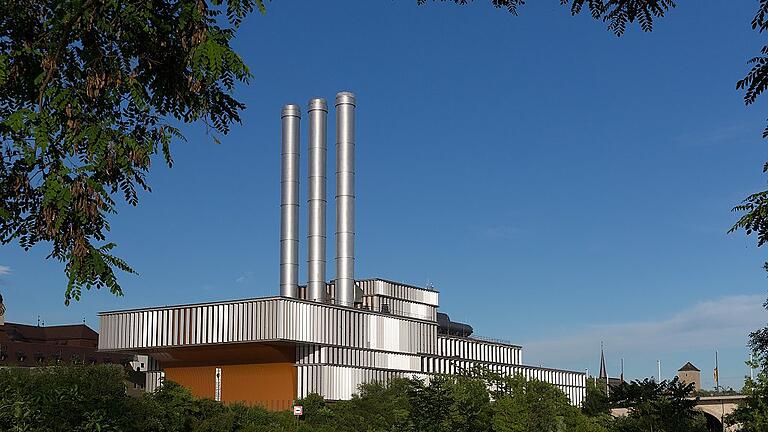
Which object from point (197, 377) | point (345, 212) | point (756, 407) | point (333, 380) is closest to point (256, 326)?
point (333, 380)

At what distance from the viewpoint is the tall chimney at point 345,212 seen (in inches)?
4291

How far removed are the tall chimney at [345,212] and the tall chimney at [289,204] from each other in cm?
487

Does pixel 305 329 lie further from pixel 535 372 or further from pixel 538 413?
pixel 538 413

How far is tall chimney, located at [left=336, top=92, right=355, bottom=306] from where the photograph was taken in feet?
358

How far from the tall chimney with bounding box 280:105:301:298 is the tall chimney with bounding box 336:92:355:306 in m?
4.87

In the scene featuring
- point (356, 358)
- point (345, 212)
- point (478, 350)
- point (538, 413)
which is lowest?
point (538, 413)

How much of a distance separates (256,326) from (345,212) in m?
18.3

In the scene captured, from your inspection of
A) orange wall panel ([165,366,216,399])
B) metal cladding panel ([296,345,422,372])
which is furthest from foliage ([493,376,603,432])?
orange wall panel ([165,366,216,399])

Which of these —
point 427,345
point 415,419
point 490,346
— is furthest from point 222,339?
point 415,419

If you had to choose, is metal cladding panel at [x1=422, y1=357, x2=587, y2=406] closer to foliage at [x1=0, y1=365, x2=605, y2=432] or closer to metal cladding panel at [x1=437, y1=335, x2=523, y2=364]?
metal cladding panel at [x1=437, y1=335, x2=523, y2=364]

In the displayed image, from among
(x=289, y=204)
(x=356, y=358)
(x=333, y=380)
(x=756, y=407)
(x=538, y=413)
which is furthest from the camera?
(x=289, y=204)

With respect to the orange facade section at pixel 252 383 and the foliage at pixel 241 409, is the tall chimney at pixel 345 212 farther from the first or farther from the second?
the foliage at pixel 241 409

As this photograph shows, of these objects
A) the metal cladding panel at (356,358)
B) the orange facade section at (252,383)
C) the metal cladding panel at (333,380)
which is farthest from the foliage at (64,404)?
the metal cladding panel at (356,358)

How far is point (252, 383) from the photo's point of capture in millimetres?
100062
